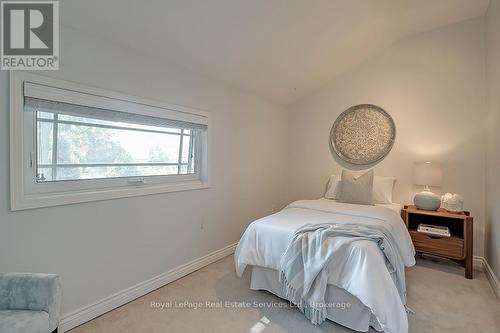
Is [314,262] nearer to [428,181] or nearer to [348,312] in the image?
[348,312]

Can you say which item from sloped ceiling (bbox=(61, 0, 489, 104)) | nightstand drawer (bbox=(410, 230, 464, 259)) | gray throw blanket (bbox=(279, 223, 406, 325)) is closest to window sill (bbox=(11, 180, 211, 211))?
sloped ceiling (bbox=(61, 0, 489, 104))

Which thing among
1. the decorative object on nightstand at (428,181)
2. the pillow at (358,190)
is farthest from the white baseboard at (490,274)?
the pillow at (358,190)

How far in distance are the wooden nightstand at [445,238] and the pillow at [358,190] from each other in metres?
0.42

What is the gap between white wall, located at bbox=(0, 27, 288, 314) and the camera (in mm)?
1684

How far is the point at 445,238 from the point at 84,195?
3455 millimetres

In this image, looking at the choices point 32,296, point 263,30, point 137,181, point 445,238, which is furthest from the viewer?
point 445,238

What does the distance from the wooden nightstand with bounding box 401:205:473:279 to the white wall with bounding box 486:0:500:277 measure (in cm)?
19

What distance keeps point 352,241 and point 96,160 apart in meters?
2.06

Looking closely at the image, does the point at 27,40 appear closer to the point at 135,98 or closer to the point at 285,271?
the point at 135,98

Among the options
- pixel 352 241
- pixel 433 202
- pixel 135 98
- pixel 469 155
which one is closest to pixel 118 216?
pixel 135 98

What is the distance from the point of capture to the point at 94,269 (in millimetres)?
1964

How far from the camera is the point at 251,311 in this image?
204cm

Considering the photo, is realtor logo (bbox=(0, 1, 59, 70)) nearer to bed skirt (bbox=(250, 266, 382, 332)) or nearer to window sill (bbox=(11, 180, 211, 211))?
window sill (bbox=(11, 180, 211, 211))

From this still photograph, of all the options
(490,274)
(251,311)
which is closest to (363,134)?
(490,274)
